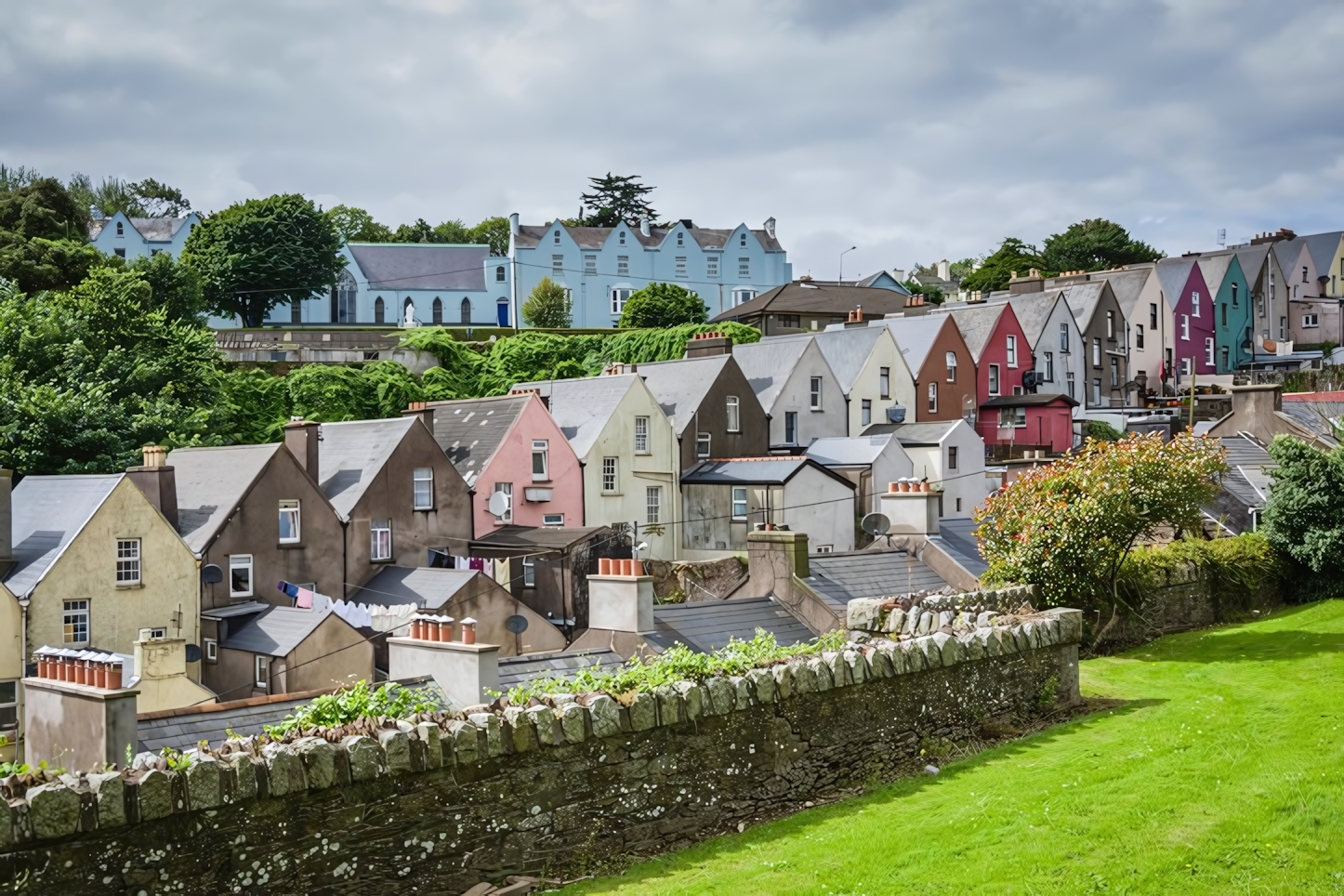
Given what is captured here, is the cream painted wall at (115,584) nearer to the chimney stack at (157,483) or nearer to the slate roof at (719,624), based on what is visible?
the chimney stack at (157,483)

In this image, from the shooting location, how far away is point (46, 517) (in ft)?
104

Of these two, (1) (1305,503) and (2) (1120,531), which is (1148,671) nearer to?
(2) (1120,531)

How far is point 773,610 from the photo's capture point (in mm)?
24812

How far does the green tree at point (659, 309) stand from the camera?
254ft

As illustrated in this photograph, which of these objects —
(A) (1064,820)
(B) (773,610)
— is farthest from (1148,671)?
(A) (1064,820)

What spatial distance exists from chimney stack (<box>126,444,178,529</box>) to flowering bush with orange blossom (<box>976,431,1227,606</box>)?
22.3 meters

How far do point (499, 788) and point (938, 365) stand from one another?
2026 inches

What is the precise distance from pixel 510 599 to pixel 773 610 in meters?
10.5

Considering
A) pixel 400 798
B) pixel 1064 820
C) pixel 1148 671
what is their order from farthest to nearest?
pixel 1148 671, pixel 1064 820, pixel 400 798

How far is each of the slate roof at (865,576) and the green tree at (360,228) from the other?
8223 centimetres

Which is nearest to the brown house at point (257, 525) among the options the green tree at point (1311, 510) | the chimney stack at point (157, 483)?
the chimney stack at point (157, 483)

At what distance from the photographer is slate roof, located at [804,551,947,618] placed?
25438 millimetres

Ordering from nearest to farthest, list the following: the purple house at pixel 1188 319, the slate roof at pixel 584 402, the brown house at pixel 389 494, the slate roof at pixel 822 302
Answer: the brown house at pixel 389 494 → the slate roof at pixel 584 402 → the purple house at pixel 1188 319 → the slate roof at pixel 822 302

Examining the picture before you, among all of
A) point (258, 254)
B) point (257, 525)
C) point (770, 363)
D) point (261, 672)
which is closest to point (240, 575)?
point (257, 525)
